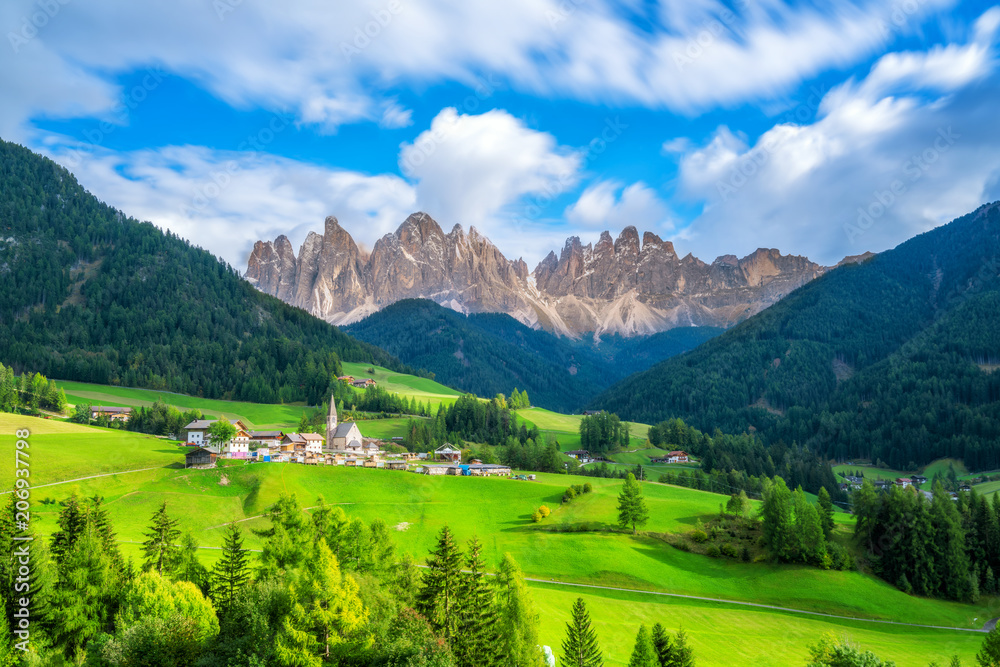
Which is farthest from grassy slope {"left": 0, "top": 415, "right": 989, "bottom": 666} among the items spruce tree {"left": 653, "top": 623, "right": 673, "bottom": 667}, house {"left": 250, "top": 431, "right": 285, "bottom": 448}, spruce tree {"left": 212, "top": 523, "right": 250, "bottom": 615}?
spruce tree {"left": 212, "top": 523, "right": 250, "bottom": 615}

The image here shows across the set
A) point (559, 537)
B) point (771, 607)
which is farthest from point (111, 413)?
point (771, 607)

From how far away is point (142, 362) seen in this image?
17612 centimetres

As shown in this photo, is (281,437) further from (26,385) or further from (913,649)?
(913,649)

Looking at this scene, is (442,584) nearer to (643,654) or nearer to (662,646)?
(643,654)

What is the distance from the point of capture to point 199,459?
87.4 meters

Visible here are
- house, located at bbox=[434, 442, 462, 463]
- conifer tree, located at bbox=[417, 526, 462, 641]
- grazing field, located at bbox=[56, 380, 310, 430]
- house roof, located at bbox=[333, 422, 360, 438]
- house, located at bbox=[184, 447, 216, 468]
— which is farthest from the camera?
grazing field, located at bbox=[56, 380, 310, 430]

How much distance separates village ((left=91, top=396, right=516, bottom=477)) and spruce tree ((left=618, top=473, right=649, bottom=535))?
31.1 metres

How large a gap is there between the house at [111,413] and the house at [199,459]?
157ft

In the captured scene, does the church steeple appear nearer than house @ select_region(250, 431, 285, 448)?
No

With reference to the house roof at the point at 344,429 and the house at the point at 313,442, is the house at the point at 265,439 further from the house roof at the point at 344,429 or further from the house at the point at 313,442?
the house roof at the point at 344,429

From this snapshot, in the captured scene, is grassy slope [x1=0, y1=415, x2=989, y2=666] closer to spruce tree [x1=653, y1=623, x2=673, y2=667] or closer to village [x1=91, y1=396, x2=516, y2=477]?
village [x1=91, y1=396, x2=516, y2=477]

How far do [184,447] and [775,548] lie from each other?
92724mm

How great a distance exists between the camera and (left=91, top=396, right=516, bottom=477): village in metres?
98.6

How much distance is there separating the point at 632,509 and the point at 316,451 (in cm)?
6152
